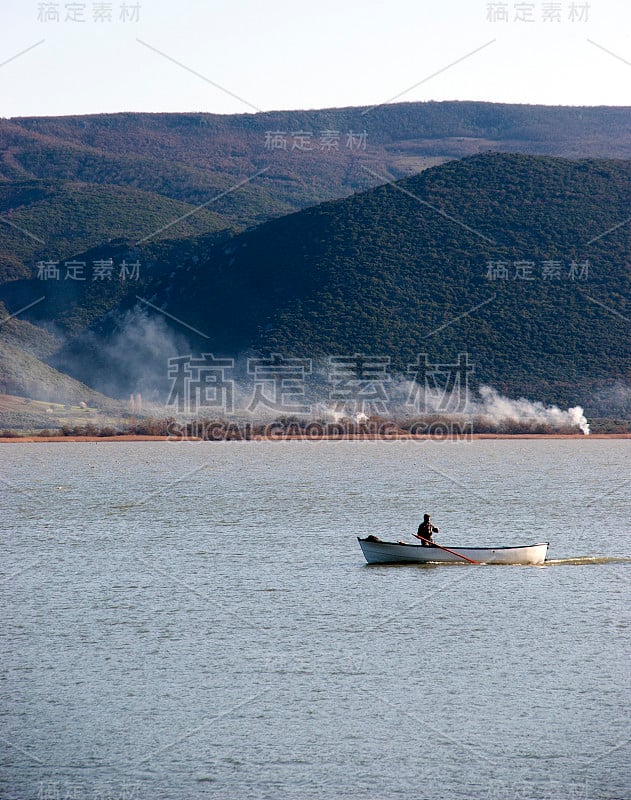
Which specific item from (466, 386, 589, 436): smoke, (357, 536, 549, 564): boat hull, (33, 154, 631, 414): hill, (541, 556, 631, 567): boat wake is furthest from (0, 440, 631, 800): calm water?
(33, 154, 631, 414): hill

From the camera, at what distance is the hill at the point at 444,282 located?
134 metres

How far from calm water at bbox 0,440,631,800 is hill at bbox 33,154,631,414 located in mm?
81188

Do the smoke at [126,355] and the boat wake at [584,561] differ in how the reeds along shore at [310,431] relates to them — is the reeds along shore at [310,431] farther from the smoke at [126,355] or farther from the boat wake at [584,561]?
the boat wake at [584,561]

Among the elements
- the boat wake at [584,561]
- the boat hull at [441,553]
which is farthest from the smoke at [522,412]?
the boat hull at [441,553]

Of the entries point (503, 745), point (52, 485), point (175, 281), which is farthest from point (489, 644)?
point (175, 281)

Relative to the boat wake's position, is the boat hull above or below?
above

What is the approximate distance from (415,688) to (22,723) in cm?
728

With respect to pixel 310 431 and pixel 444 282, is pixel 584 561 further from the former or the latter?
pixel 444 282

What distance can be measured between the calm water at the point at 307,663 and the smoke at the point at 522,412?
252 ft

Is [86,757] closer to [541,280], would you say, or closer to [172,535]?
[172,535]

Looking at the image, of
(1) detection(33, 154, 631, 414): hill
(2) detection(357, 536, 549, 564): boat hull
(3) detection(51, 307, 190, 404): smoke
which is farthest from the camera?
(3) detection(51, 307, 190, 404): smoke

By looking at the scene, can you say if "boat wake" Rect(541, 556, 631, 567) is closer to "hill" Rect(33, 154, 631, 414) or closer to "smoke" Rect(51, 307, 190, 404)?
"hill" Rect(33, 154, 631, 414)

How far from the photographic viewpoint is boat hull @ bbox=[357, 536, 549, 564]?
3669cm

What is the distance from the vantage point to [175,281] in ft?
573
